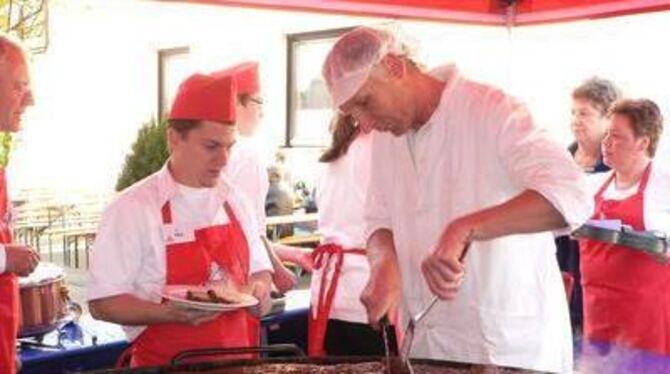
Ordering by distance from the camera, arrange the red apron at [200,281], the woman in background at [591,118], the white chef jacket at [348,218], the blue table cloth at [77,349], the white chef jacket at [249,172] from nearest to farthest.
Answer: the red apron at [200,281] → the blue table cloth at [77,349] → the white chef jacket at [348,218] → the white chef jacket at [249,172] → the woman in background at [591,118]

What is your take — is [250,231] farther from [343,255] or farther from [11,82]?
[11,82]

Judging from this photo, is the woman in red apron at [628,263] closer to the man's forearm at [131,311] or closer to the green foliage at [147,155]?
the green foliage at [147,155]

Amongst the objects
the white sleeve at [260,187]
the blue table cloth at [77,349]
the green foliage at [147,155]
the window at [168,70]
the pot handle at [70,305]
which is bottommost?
the blue table cloth at [77,349]

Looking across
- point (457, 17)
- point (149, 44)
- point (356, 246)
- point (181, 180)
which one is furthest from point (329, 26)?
point (181, 180)

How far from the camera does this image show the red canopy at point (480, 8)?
3.19 m

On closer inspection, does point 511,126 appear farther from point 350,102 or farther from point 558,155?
point 350,102

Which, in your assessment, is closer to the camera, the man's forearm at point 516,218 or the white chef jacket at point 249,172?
the man's forearm at point 516,218

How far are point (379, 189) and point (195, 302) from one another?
548 millimetres

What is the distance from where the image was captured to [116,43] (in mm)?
9719

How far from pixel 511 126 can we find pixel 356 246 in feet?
3.72

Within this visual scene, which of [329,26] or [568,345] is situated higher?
[329,26]

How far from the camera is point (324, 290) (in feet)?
9.37

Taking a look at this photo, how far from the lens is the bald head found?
8.03ft

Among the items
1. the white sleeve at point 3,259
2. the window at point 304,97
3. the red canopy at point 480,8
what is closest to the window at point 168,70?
the window at point 304,97
